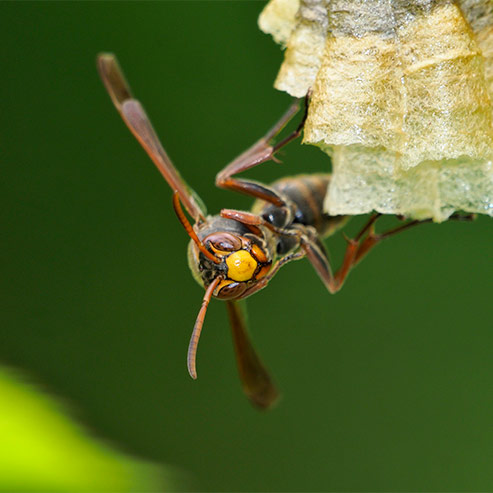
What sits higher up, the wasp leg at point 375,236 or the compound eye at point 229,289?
the compound eye at point 229,289

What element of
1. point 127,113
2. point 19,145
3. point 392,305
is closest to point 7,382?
point 127,113

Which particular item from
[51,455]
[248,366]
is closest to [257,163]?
[248,366]

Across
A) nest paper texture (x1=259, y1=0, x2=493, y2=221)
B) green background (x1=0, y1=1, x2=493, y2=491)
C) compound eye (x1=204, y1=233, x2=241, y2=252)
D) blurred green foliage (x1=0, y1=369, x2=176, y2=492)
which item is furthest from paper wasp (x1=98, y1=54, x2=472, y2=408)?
green background (x1=0, y1=1, x2=493, y2=491)

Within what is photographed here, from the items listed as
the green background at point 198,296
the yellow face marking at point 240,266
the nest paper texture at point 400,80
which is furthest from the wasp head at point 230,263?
the green background at point 198,296

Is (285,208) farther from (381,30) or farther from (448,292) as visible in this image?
(448,292)

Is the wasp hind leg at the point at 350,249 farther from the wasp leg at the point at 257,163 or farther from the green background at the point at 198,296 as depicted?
the green background at the point at 198,296

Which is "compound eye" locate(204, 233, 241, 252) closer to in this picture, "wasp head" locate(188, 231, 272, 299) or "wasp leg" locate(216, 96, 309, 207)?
"wasp head" locate(188, 231, 272, 299)

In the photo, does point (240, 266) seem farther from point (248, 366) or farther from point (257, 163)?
point (248, 366)
